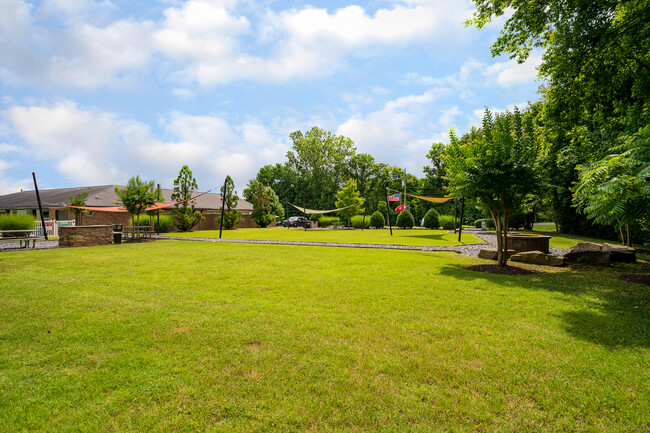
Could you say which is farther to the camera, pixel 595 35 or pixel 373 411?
pixel 595 35

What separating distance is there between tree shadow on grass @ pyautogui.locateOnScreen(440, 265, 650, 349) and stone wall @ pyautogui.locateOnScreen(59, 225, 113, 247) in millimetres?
14554

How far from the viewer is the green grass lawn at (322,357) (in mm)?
2162

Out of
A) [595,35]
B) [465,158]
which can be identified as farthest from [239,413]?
[595,35]

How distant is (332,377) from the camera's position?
2.61 m

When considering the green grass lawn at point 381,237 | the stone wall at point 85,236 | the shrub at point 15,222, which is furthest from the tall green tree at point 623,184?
the shrub at point 15,222

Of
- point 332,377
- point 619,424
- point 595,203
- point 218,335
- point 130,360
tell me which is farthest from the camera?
point 595,203

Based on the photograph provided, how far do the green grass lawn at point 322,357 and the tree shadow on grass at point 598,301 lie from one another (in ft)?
0.12

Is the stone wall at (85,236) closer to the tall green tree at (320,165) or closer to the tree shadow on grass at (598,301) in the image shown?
the tree shadow on grass at (598,301)

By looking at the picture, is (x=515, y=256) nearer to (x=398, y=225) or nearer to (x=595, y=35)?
(x=595, y=35)

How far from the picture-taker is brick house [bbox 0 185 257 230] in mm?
26359

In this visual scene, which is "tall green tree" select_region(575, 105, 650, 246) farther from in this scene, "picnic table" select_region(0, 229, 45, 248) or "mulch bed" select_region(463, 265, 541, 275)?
"picnic table" select_region(0, 229, 45, 248)

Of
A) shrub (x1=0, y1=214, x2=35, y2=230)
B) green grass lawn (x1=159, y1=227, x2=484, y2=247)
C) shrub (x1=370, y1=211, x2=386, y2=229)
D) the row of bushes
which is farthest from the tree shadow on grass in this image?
shrub (x1=370, y1=211, x2=386, y2=229)

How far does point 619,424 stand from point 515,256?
7.70 metres

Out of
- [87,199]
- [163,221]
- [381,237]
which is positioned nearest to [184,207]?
[163,221]
